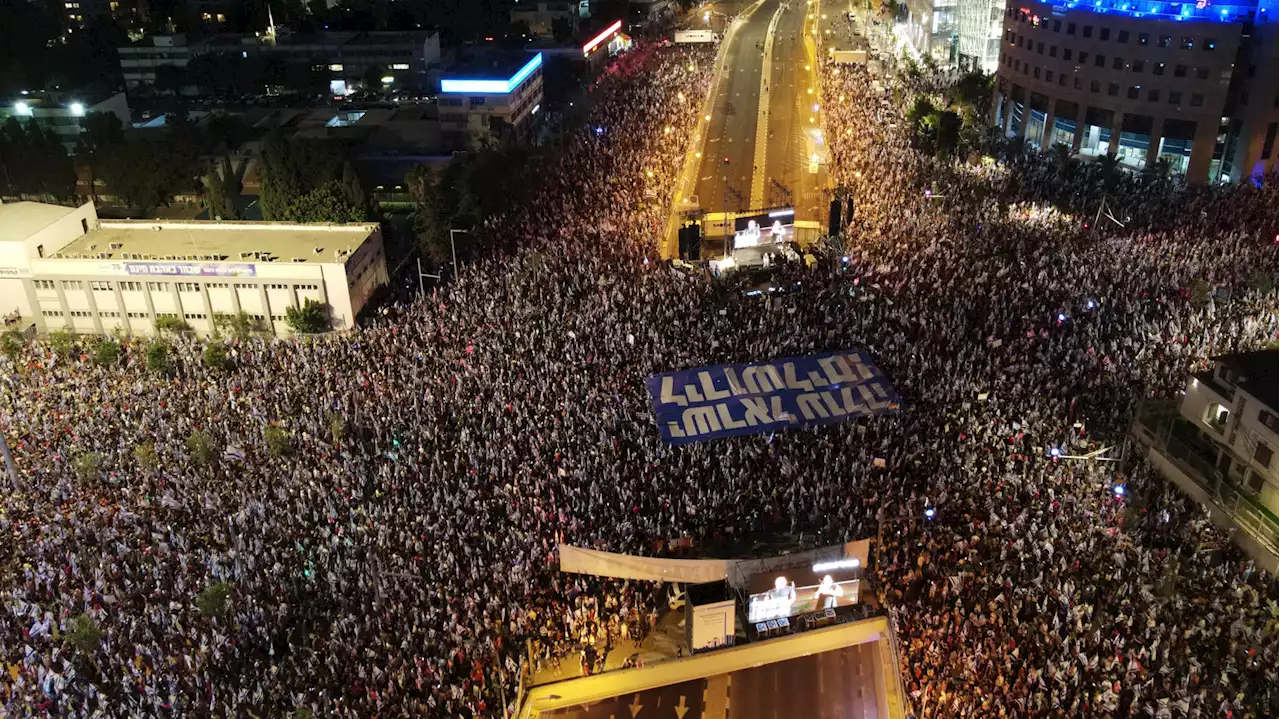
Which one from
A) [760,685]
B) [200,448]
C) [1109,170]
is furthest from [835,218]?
[200,448]

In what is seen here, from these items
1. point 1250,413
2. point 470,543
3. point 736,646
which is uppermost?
point 1250,413

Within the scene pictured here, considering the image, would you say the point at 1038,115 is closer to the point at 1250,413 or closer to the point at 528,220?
the point at 528,220

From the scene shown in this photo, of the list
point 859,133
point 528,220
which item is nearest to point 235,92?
point 528,220

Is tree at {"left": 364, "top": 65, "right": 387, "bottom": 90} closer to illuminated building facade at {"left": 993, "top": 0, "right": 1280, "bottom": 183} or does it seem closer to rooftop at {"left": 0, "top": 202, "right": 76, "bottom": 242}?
rooftop at {"left": 0, "top": 202, "right": 76, "bottom": 242}

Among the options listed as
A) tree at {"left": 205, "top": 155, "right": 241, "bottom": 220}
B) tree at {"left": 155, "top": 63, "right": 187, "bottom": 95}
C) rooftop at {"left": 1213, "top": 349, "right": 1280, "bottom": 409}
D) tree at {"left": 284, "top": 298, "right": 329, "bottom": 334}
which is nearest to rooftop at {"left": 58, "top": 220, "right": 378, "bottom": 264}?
tree at {"left": 284, "top": 298, "right": 329, "bottom": 334}

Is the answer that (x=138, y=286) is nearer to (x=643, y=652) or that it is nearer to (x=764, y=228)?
(x=764, y=228)

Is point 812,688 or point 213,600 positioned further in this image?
point 812,688

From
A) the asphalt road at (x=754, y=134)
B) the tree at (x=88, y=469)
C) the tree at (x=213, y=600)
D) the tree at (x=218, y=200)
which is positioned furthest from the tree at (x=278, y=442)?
the asphalt road at (x=754, y=134)
